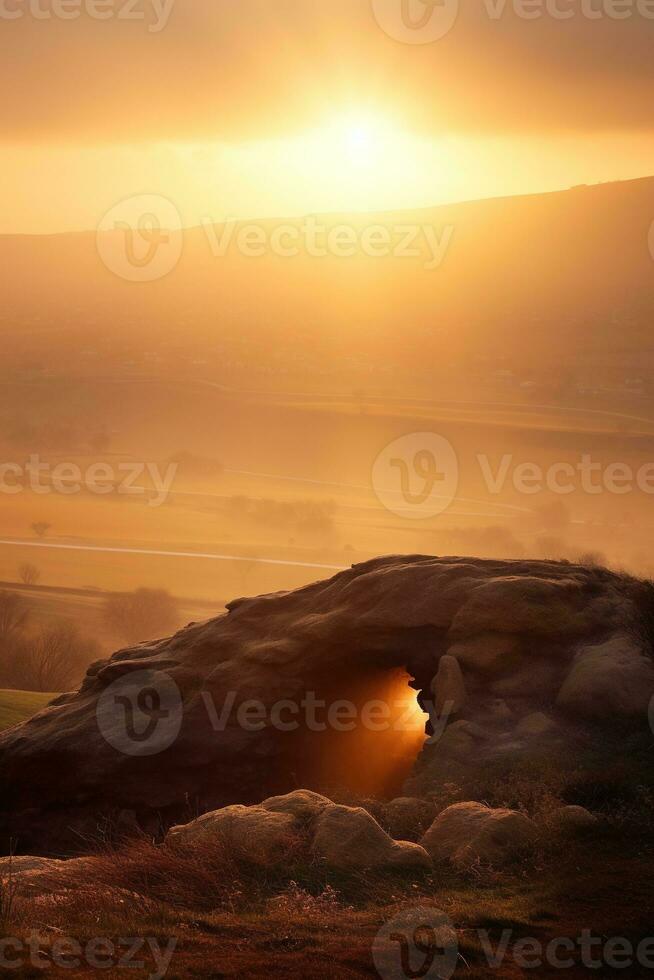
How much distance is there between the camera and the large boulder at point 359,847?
10.6 metres

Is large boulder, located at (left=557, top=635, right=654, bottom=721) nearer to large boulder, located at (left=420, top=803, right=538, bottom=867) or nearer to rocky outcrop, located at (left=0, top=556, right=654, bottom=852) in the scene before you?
rocky outcrop, located at (left=0, top=556, right=654, bottom=852)

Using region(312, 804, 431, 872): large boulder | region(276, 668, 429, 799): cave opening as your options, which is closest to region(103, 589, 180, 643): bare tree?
region(276, 668, 429, 799): cave opening

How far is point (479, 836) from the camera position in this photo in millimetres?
11023

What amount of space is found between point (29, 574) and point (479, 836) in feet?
286

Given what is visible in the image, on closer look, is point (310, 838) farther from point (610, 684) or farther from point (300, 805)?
point (610, 684)

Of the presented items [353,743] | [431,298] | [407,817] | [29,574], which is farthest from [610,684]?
[431,298]

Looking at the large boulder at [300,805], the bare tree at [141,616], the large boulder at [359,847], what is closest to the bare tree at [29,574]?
the bare tree at [141,616]

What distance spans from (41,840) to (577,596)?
901 cm

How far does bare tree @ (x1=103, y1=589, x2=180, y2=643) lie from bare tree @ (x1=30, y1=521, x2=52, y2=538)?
27.6 m

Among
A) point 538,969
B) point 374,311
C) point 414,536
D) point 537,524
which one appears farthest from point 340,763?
point 374,311

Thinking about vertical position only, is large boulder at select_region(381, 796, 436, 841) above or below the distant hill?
below

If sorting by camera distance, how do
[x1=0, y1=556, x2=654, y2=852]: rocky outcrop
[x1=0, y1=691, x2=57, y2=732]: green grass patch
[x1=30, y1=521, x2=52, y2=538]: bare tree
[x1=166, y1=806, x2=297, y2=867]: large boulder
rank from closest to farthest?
[x1=166, y1=806, x2=297, y2=867]: large boulder
[x1=0, y1=556, x2=654, y2=852]: rocky outcrop
[x1=0, y1=691, x2=57, y2=732]: green grass patch
[x1=30, y1=521, x2=52, y2=538]: bare tree

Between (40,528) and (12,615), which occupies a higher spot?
(40,528)

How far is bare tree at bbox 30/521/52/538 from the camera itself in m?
110
